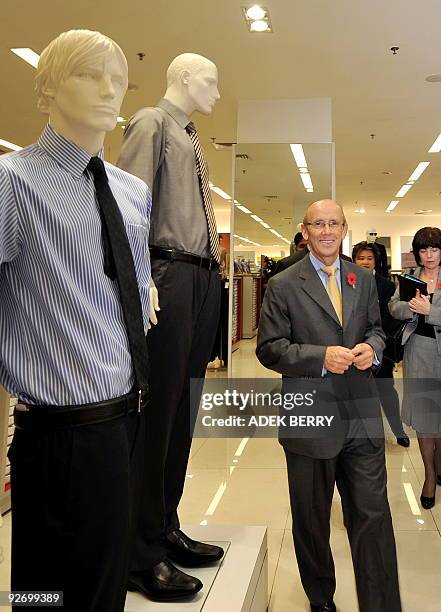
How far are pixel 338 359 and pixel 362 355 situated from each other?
0.32 ft

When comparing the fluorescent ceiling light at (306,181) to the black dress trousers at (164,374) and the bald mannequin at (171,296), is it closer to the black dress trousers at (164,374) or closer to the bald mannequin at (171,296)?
the bald mannequin at (171,296)

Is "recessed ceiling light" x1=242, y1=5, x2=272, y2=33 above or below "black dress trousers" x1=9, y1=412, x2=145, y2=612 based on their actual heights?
above

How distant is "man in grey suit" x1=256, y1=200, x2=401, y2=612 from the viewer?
77.0 inches

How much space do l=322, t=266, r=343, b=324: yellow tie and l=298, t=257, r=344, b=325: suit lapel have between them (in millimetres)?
40

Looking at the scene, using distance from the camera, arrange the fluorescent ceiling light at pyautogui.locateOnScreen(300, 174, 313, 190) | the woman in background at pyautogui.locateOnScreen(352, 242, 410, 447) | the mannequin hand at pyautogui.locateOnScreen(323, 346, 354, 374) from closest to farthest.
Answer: the mannequin hand at pyautogui.locateOnScreen(323, 346, 354, 374) < the woman in background at pyautogui.locateOnScreen(352, 242, 410, 447) < the fluorescent ceiling light at pyautogui.locateOnScreen(300, 174, 313, 190)

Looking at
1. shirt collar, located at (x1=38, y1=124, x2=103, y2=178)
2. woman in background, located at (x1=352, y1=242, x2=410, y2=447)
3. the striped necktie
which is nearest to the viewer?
shirt collar, located at (x1=38, y1=124, x2=103, y2=178)

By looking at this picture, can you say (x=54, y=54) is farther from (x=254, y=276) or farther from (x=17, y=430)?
(x=254, y=276)

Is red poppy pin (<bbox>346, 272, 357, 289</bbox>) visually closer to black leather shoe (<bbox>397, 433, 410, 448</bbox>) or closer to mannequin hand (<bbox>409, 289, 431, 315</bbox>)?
mannequin hand (<bbox>409, 289, 431, 315</bbox>)

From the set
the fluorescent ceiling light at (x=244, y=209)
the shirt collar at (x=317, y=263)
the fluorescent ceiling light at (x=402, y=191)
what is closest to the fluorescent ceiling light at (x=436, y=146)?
the fluorescent ceiling light at (x=402, y=191)

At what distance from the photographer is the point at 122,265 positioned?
3.18 feet

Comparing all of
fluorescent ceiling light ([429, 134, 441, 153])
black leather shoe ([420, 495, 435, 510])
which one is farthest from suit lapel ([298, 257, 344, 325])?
fluorescent ceiling light ([429, 134, 441, 153])

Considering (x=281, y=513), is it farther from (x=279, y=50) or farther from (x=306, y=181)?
(x=279, y=50)

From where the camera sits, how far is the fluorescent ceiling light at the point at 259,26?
412 cm

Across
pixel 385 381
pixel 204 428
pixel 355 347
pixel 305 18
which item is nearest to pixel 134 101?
pixel 305 18
